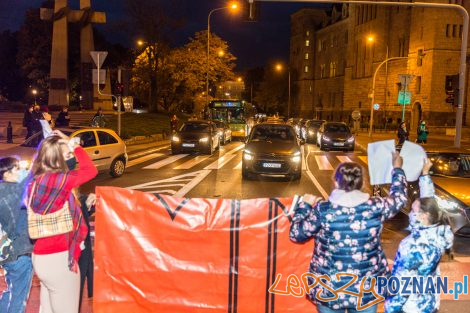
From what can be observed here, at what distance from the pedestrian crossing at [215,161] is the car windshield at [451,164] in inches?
337

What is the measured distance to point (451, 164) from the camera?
388 inches

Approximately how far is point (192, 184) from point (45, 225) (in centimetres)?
1061

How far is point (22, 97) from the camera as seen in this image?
253 ft

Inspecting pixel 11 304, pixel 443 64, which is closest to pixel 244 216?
pixel 11 304

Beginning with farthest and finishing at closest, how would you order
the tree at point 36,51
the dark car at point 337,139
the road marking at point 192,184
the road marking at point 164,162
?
the tree at point 36,51
the dark car at point 337,139
the road marking at point 164,162
the road marking at point 192,184

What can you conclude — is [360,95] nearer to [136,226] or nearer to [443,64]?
[443,64]

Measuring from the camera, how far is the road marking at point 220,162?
736 inches

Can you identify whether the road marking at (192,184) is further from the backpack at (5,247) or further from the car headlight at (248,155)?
the backpack at (5,247)

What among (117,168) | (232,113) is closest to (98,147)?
(117,168)

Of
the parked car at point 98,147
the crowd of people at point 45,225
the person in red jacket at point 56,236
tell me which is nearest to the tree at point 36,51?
the parked car at point 98,147

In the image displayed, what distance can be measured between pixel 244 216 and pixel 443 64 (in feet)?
167

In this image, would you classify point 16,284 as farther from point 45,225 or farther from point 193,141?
point 193,141

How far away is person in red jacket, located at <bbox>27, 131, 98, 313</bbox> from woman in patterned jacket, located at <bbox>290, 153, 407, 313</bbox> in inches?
72.7

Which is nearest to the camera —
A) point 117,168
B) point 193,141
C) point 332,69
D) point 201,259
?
point 201,259
